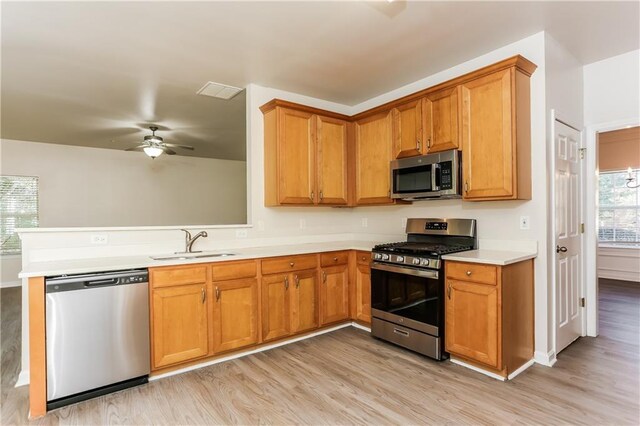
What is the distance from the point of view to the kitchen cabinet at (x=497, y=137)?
8.74 feet

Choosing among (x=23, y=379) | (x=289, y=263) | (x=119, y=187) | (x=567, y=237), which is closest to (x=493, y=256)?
(x=567, y=237)

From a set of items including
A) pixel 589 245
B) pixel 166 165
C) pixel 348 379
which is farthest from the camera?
pixel 166 165

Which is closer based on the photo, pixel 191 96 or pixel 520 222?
pixel 520 222

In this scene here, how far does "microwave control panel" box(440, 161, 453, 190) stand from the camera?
304 cm

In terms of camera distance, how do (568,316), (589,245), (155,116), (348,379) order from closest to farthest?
(348,379), (568,316), (589,245), (155,116)

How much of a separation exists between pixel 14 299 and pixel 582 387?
6931 millimetres

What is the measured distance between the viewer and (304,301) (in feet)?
11.1

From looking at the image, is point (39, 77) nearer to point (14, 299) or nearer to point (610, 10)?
point (14, 299)

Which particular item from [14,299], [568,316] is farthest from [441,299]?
[14,299]

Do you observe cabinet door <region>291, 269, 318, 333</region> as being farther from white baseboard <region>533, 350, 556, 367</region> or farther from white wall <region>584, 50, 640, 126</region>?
white wall <region>584, 50, 640, 126</region>

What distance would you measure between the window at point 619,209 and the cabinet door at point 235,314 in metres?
6.70

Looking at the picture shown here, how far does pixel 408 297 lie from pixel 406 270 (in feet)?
0.83

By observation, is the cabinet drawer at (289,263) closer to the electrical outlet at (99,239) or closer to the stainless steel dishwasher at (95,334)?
the stainless steel dishwasher at (95,334)

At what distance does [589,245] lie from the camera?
3355 mm
